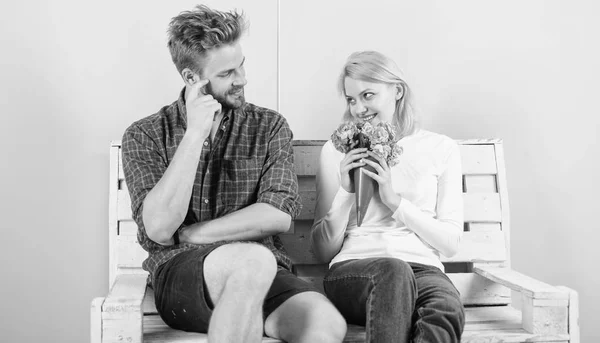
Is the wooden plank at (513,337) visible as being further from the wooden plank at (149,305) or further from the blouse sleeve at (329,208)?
the wooden plank at (149,305)

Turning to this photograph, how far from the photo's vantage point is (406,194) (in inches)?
91.1

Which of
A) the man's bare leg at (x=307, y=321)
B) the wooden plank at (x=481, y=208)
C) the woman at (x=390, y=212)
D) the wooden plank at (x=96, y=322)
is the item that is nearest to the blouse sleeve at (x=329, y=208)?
the woman at (x=390, y=212)

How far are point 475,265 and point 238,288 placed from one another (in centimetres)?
112

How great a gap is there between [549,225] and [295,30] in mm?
1306

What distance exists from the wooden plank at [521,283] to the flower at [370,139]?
0.53 metres

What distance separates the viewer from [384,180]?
6.97ft

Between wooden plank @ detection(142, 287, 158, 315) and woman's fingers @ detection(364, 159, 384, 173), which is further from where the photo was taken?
wooden plank @ detection(142, 287, 158, 315)

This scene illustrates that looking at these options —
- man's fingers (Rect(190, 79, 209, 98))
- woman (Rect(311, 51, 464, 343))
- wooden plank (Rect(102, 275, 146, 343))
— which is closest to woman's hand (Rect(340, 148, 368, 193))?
woman (Rect(311, 51, 464, 343))

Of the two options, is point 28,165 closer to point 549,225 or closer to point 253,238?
point 253,238

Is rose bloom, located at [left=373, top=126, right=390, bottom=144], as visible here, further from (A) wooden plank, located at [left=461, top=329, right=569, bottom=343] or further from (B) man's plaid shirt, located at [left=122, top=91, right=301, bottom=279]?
(A) wooden plank, located at [left=461, top=329, right=569, bottom=343]

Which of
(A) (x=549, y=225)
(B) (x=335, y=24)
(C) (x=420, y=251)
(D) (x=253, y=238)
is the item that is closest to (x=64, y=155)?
(D) (x=253, y=238)

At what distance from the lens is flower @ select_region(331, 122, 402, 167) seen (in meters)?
2.09

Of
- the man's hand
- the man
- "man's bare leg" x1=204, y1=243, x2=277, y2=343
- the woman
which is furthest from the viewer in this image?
the man's hand

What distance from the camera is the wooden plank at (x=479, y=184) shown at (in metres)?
2.62
